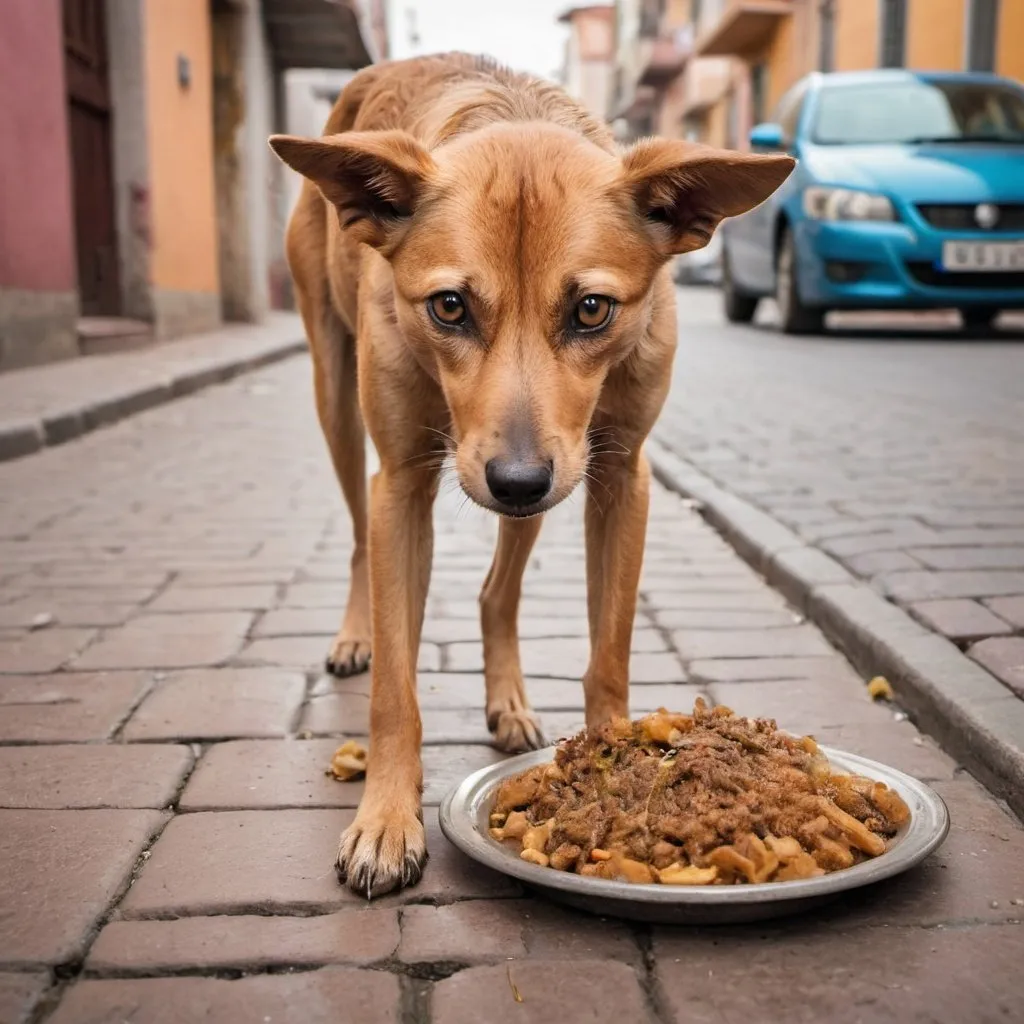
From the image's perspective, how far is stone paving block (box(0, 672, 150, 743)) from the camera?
9.97 feet

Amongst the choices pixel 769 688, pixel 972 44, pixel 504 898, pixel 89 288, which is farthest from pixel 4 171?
pixel 972 44

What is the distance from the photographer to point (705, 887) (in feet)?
6.60

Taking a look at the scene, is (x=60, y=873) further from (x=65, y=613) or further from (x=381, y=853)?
(x=65, y=613)

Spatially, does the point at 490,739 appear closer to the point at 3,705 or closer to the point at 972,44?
the point at 3,705

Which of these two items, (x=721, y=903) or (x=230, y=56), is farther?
(x=230, y=56)

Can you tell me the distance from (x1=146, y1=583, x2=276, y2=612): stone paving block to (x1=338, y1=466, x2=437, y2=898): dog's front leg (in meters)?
1.51

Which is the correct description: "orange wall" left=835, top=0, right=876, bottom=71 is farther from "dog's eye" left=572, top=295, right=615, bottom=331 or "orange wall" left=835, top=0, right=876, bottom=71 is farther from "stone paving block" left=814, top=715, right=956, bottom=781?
"dog's eye" left=572, top=295, right=615, bottom=331

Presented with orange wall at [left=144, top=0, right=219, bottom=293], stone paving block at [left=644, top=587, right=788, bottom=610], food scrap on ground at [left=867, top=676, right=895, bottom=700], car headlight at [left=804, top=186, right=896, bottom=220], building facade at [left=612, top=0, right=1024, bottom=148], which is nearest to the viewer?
food scrap on ground at [left=867, top=676, right=895, bottom=700]

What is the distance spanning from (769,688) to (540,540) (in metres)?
2.07

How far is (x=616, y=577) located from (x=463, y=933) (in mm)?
964

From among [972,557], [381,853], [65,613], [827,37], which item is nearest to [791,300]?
[972,557]

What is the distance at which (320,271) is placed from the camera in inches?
153

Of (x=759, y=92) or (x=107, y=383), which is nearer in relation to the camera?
(x=107, y=383)

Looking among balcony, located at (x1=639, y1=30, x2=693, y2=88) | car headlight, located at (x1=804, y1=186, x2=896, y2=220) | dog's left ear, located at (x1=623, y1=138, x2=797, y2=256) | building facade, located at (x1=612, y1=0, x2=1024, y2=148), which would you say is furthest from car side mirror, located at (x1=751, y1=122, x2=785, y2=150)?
balcony, located at (x1=639, y1=30, x2=693, y2=88)
